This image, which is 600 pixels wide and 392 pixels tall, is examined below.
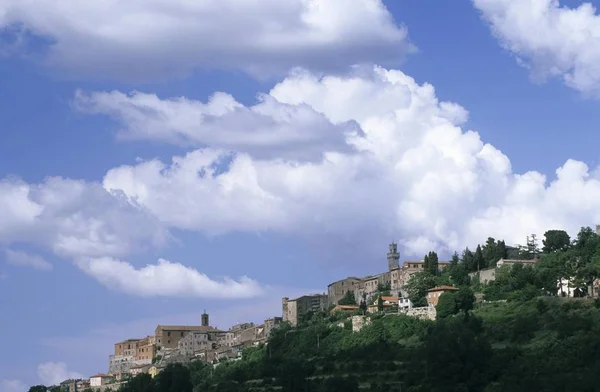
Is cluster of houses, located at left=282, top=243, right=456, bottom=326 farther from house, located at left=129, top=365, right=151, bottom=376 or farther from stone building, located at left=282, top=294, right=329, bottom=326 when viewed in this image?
house, located at left=129, top=365, right=151, bottom=376

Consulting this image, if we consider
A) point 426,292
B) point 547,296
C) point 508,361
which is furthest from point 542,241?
point 508,361

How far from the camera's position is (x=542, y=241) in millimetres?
108375

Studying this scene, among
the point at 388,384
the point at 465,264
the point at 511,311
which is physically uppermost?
the point at 465,264

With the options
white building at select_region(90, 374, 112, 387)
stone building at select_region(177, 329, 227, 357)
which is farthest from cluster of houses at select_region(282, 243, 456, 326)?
white building at select_region(90, 374, 112, 387)

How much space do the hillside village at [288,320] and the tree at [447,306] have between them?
4.43 feet

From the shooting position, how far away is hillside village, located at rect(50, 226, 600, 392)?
97.2 m

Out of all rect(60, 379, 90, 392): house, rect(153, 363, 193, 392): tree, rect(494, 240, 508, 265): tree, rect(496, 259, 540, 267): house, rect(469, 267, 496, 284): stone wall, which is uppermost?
rect(494, 240, 508, 265): tree

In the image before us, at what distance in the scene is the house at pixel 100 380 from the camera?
135 m

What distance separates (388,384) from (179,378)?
1874 centimetres

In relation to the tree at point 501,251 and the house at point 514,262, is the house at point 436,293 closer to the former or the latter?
the house at point 514,262

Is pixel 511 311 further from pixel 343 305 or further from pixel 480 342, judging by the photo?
pixel 343 305

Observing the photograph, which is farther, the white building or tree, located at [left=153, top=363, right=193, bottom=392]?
the white building

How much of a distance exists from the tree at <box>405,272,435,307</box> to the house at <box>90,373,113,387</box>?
49841mm

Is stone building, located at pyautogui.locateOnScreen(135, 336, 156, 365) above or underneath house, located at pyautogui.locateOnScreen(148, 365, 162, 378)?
above
